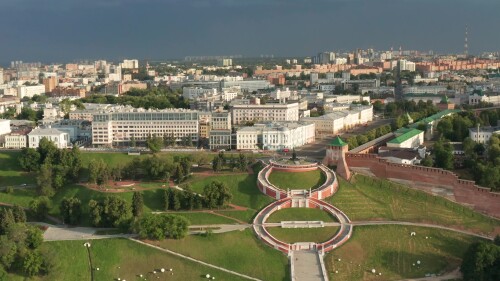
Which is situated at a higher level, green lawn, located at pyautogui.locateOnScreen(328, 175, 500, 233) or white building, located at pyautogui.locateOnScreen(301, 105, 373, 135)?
white building, located at pyautogui.locateOnScreen(301, 105, 373, 135)

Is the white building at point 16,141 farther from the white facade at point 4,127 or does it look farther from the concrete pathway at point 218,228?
the concrete pathway at point 218,228

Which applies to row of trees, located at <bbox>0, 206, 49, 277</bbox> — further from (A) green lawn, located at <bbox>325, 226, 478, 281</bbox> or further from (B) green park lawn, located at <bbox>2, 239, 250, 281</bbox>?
(A) green lawn, located at <bbox>325, 226, 478, 281</bbox>

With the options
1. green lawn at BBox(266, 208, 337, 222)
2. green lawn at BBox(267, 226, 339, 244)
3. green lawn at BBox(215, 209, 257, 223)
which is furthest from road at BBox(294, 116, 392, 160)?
green lawn at BBox(267, 226, 339, 244)

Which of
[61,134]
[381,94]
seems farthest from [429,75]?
[61,134]

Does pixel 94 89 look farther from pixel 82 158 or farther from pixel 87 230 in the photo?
pixel 87 230

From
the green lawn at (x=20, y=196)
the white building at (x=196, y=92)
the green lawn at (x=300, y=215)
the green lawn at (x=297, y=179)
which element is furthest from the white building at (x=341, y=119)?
the green lawn at (x=20, y=196)

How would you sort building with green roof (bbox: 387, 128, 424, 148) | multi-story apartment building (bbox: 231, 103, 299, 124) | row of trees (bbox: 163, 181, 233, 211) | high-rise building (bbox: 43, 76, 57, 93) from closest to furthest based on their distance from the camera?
1. row of trees (bbox: 163, 181, 233, 211)
2. building with green roof (bbox: 387, 128, 424, 148)
3. multi-story apartment building (bbox: 231, 103, 299, 124)
4. high-rise building (bbox: 43, 76, 57, 93)
